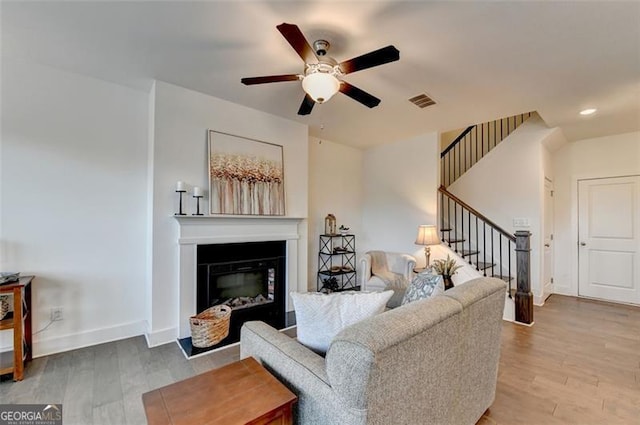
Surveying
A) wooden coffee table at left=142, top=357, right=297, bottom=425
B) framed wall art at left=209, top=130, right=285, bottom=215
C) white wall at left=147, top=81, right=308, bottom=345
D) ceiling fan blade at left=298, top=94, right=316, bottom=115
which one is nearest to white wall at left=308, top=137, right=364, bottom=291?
framed wall art at left=209, top=130, right=285, bottom=215

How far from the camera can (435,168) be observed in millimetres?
4543

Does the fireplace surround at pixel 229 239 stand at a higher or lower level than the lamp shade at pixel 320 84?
lower

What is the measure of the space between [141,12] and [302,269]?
3.03 m

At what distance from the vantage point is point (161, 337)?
2900mm

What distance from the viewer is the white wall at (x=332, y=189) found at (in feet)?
15.9

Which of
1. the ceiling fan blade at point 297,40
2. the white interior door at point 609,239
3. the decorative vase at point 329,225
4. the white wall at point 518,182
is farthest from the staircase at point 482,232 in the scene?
the ceiling fan blade at point 297,40

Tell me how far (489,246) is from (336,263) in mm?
2536

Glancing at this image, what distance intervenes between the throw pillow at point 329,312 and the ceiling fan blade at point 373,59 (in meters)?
1.41

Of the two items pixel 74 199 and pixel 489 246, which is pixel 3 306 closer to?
pixel 74 199

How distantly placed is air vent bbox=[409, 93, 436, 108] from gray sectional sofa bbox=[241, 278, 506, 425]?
7.30ft

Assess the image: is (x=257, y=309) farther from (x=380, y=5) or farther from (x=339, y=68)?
(x=380, y=5)

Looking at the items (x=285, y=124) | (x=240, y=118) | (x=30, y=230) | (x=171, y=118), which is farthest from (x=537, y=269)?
(x=30, y=230)

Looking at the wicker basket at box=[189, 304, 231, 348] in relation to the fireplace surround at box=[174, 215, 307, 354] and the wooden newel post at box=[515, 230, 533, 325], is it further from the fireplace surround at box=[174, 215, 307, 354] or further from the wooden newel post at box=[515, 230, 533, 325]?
the wooden newel post at box=[515, 230, 533, 325]

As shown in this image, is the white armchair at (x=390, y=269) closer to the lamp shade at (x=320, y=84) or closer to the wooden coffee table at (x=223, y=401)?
the lamp shade at (x=320, y=84)
